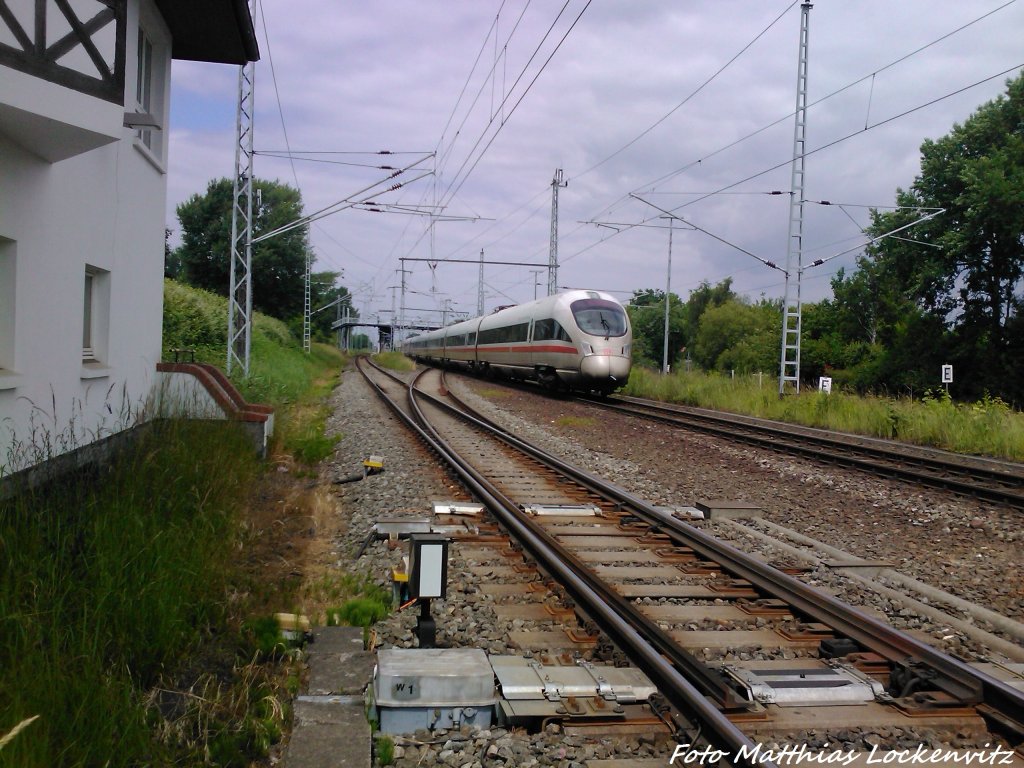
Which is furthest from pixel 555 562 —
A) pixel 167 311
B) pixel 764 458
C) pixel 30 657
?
pixel 167 311

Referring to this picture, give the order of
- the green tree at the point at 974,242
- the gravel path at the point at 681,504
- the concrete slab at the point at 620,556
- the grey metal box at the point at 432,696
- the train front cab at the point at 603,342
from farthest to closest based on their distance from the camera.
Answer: the green tree at the point at 974,242 → the train front cab at the point at 603,342 → the concrete slab at the point at 620,556 → the grey metal box at the point at 432,696 → the gravel path at the point at 681,504

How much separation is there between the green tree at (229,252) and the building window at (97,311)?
37.5m

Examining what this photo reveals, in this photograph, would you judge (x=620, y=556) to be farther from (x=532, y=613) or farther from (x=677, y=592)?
(x=532, y=613)

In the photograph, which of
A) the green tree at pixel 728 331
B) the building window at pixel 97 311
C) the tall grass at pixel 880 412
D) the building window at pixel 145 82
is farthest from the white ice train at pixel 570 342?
the green tree at pixel 728 331

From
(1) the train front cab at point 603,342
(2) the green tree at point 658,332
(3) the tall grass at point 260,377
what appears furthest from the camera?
(2) the green tree at point 658,332

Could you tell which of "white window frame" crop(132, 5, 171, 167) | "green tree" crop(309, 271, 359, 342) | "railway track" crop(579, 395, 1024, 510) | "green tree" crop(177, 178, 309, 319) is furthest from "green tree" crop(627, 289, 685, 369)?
"white window frame" crop(132, 5, 171, 167)

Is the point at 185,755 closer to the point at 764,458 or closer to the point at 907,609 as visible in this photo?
the point at 907,609

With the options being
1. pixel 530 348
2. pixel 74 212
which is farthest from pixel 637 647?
pixel 530 348

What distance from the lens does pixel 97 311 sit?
816cm

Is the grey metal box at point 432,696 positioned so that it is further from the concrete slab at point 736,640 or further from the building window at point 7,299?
the building window at point 7,299

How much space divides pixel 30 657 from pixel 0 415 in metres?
3.01

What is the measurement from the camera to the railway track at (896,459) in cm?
1016

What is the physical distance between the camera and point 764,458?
12758 mm

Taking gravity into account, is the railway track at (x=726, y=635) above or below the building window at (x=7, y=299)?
below
